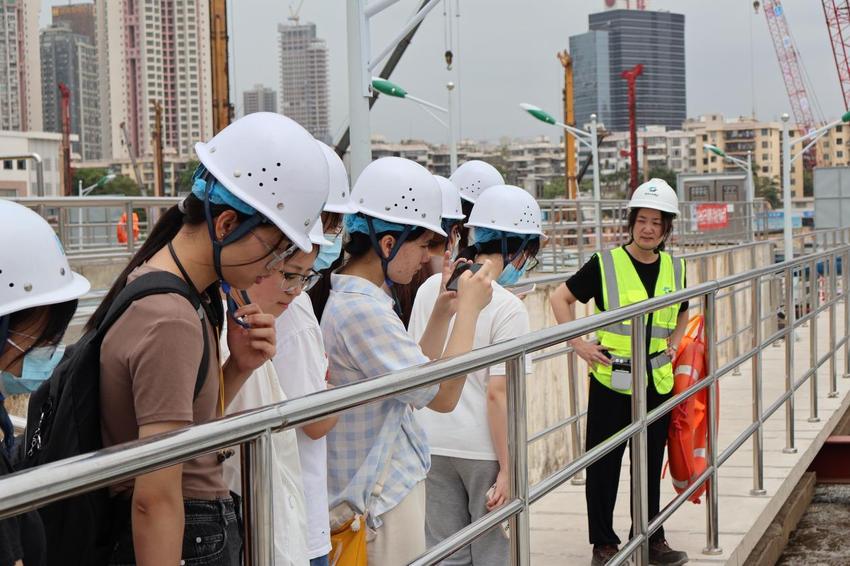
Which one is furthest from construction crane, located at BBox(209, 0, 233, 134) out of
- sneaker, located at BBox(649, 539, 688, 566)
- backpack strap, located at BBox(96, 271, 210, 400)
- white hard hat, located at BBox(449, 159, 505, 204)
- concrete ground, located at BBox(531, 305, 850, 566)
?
backpack strap, located at BBox(96, 271, 210, 400)

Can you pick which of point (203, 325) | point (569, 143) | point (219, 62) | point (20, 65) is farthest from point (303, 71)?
point (20, 65)

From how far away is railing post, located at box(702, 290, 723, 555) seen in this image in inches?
210

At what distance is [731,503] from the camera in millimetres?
6211

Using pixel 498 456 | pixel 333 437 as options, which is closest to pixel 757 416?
pixel 498 456

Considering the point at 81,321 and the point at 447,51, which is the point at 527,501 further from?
the point at 447,51

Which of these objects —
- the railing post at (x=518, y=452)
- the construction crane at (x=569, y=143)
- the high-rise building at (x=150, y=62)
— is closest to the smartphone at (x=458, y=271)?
the railing post at (x=518, y=452)

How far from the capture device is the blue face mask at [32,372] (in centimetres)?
226

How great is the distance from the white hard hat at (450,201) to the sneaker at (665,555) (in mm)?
1658

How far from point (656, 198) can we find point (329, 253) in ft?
8.05

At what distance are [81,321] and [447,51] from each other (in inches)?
877

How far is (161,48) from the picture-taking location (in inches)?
4154

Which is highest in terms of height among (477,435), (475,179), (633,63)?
Result: (633,63)

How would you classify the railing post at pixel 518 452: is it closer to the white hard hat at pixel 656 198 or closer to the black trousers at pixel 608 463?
the black trousers at pixel 608 463

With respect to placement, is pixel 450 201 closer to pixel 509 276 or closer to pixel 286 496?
pixel 509 276
